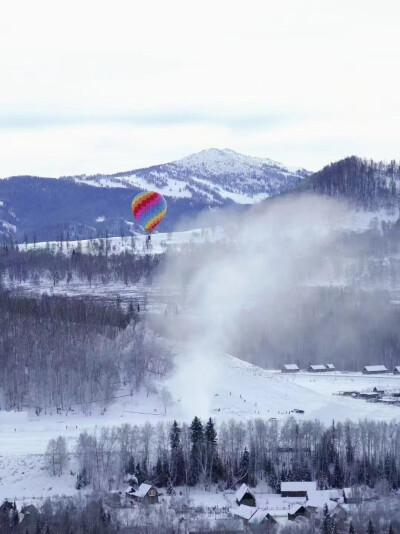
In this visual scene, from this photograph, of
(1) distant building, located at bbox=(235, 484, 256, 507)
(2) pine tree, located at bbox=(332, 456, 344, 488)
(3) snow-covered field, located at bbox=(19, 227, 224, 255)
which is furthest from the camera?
(3) snow-covered field, located at bbox=(19, 227, 224, 255)

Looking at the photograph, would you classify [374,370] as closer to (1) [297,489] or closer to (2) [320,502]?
(1) [297,489]


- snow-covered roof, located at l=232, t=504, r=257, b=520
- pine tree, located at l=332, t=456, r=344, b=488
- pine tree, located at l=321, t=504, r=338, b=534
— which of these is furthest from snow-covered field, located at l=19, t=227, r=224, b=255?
pine tree, located at l=321, t=504, r=338, b=534

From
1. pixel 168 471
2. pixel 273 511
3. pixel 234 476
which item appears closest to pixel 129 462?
pixel 168 471

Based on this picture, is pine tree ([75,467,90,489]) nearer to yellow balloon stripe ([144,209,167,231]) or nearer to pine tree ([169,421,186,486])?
pine tree ([169,421,186,486])

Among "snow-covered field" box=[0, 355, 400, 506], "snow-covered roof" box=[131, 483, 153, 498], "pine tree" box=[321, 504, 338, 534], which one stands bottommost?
"pine tree" box=[321, 504, 338, 534]

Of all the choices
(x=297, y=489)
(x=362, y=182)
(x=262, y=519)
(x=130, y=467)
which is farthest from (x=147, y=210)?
(x=362, y=182)

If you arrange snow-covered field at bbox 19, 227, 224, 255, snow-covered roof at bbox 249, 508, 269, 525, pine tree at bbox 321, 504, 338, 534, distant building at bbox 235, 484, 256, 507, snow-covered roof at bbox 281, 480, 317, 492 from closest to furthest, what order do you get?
pine tree at bbox 321, 504, 338, 534, snow-covered roof at bbox 249, 508, 269, 525, distant building at bbox 235, 484, 256, 507, snow-covered roof at bbox 281, 480, 317, 492, snow-covered field at bbox 19, 227, 224, 255

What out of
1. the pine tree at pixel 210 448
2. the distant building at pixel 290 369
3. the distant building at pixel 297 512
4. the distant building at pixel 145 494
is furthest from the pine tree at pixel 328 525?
the distant building at pixel 290 369

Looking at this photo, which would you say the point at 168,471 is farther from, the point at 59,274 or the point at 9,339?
the point at 59,274
